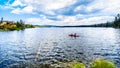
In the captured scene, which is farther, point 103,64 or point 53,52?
point 53,52

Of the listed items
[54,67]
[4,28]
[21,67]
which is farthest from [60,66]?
[4,28]

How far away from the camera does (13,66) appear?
28.5m

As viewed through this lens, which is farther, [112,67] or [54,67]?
[54,67]

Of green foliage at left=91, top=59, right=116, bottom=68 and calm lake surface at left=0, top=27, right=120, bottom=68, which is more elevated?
green foliage at left=91, top=59, right=116, bottom=68

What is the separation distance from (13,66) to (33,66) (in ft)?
10.0

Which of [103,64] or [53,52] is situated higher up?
[103,64]

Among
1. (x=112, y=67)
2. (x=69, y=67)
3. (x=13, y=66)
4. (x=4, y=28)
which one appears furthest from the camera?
(x=4, y=28)

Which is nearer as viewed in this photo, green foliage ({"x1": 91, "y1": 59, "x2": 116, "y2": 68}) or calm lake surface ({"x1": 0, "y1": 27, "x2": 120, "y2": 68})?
green foliage ({"x1": 91, "y1": 59, "x2": 116, "y2": 68})

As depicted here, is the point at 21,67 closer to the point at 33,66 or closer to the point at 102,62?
the point at 33,66

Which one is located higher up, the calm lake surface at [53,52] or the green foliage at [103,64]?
the green foliage at [103,64]

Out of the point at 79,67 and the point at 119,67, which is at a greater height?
the point at 79,67

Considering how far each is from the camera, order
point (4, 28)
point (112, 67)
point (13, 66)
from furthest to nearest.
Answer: point (4, 28) < point (13, 66) < point (112, 67)

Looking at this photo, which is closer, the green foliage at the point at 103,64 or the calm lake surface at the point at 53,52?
the green foliage at the point at 103,64

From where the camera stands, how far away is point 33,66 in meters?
28.2
